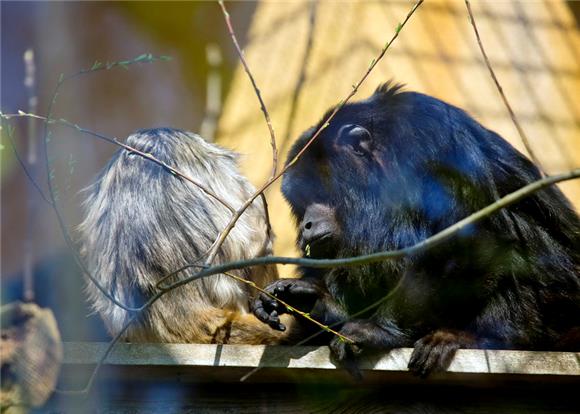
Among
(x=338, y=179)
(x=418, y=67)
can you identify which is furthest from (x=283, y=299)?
(x=418, y=67)

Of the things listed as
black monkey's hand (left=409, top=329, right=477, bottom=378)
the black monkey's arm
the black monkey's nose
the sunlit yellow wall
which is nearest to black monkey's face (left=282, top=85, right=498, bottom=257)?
the black monkey's nose

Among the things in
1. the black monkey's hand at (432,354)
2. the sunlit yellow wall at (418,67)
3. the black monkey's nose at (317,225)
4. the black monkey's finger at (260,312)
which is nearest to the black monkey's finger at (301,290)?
the black monkey's finger at (260,312)

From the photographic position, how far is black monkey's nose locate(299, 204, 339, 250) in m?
3.63

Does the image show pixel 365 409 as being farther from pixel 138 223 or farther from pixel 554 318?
pixel 138 223

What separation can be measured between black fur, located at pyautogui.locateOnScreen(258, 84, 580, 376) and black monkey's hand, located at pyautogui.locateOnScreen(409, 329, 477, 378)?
3cm

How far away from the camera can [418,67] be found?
5.49 meters

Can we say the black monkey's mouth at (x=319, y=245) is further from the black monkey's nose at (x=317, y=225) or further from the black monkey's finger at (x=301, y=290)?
the black monkey's finger at (x=301, y=290)

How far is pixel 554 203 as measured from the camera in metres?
3.78

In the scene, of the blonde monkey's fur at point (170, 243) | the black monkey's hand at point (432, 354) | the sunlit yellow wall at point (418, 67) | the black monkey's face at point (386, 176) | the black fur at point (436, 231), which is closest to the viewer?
the black monkey's hand at point (432, 354)

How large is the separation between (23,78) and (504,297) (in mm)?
3705

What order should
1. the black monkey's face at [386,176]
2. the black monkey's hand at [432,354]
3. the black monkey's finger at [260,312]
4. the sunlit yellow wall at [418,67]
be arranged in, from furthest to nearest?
the sunlit yellow wall at [418,67] < the black monkey's face at [386,176] < the black monkey's finger at [260,312] < the black monkey's hand at [432,354]

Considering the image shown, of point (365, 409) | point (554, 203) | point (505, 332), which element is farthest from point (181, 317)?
point (554, 203)

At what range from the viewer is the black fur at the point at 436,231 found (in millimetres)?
3443

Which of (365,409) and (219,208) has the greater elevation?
(219,208)
